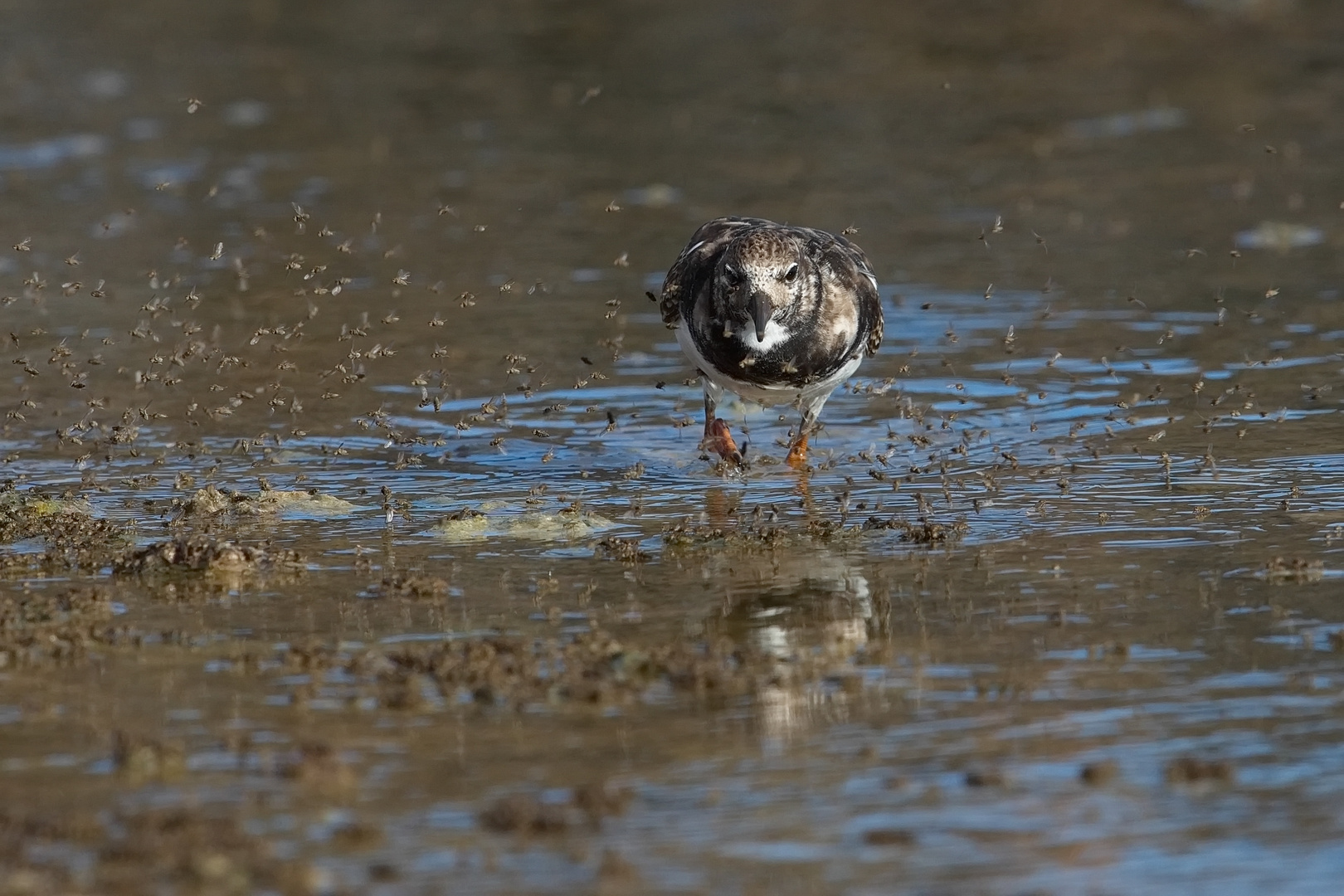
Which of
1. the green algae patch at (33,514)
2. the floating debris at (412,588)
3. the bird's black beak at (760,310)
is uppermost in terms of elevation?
the bird's black beak at (760,310)

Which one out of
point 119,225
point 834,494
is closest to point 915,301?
point 834,494

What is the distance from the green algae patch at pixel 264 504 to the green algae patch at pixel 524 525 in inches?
24.6

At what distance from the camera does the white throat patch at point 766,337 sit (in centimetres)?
905

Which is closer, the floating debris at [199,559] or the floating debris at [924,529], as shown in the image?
the floating debris at [199,559]

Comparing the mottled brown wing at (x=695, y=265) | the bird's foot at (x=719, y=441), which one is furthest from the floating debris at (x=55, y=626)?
the bird's foot at (x=719, y=441)

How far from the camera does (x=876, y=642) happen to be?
6.73 m

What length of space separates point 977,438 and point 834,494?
1307 mm

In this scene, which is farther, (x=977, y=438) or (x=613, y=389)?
(x=613, y=389)

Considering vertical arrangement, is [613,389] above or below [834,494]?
above

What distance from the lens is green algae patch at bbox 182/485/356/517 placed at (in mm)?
8898

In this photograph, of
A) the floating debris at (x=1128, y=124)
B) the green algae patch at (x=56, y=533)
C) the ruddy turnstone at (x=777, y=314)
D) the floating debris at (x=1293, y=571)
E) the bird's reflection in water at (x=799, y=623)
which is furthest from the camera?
the floating debris at (x=1128, y=124)

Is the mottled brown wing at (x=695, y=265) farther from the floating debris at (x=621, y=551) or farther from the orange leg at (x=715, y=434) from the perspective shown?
the floating debris at (x=621, y=551)

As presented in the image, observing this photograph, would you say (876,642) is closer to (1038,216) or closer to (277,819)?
(277,819)

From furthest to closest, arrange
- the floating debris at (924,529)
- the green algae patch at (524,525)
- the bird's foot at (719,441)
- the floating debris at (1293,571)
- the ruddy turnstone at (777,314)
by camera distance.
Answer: the bird's foot at (719,441)
the ruddy turnstone at (777,314)
the green algae patch at (524,525)
the floating debris at (924,529)
the floating debris at (1293,571)
